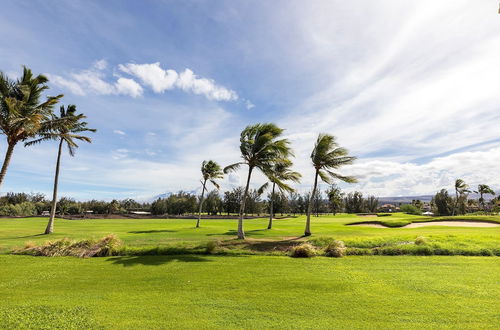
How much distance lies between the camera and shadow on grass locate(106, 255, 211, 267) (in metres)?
10.8

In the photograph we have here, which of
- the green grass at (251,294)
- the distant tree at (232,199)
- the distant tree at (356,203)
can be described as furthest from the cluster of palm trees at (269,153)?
the distant tree at (356,203)

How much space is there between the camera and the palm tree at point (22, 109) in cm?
1297

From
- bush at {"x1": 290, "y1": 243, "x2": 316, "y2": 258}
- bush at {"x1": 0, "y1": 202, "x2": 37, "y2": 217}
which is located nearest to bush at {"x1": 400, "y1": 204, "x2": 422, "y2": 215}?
bush at {"x1": 290, "y1": 243, "x2": 316, "y2": 258}

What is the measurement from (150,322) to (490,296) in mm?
8611

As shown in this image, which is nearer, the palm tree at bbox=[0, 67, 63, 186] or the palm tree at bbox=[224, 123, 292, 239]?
the palm tree at bbox=[0, 67, 63, 186]

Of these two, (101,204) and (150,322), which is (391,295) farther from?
(101,204)

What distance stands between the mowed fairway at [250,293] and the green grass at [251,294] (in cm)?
3

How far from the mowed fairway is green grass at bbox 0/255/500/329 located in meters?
0.03

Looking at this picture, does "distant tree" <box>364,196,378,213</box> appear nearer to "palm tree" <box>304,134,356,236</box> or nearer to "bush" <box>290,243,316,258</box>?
"palm tree" <box>304,134,356,236</box>

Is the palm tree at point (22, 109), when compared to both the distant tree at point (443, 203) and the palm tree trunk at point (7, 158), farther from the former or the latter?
the distant tree at point (443, 203)

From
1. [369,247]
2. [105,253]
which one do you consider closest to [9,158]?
[105,253]

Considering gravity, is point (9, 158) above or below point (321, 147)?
below

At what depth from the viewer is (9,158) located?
536 inches

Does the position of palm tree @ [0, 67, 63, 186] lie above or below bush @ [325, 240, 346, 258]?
above
